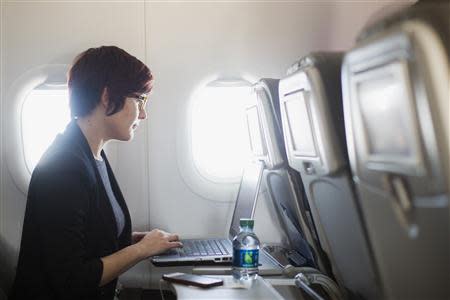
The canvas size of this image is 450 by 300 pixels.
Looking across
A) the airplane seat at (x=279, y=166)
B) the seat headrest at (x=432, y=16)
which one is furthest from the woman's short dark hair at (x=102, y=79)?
the seat headrest at (x=432, y=16)

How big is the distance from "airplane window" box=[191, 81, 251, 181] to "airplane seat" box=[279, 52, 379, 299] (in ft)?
3.34

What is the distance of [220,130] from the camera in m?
2.56

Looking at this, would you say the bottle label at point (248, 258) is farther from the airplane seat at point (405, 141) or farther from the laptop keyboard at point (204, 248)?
the airplane seat at point (405, 141)

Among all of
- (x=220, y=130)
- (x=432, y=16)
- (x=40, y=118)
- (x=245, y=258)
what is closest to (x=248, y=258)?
(x=245, y=258)

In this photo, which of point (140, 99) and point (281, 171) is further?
point (140, 99)

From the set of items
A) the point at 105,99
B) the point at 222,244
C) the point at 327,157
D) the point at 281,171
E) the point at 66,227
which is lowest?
the point at 222,244

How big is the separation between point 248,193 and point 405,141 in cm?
139

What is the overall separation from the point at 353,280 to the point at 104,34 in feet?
5.64

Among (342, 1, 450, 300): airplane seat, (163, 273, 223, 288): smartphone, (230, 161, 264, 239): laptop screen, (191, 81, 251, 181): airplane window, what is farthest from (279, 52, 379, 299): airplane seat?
(191, 81, 251, 181): airplane window

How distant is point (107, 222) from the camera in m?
1.77

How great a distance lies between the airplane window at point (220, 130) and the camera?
2.53 m

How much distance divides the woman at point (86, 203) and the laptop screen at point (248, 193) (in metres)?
0.37

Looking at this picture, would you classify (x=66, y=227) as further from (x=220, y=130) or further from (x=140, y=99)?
(x=220, y=130)

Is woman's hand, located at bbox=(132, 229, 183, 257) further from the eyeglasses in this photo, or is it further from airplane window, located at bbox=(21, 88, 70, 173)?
airplane window, located at bbox=(21, 88, 70, 173)
